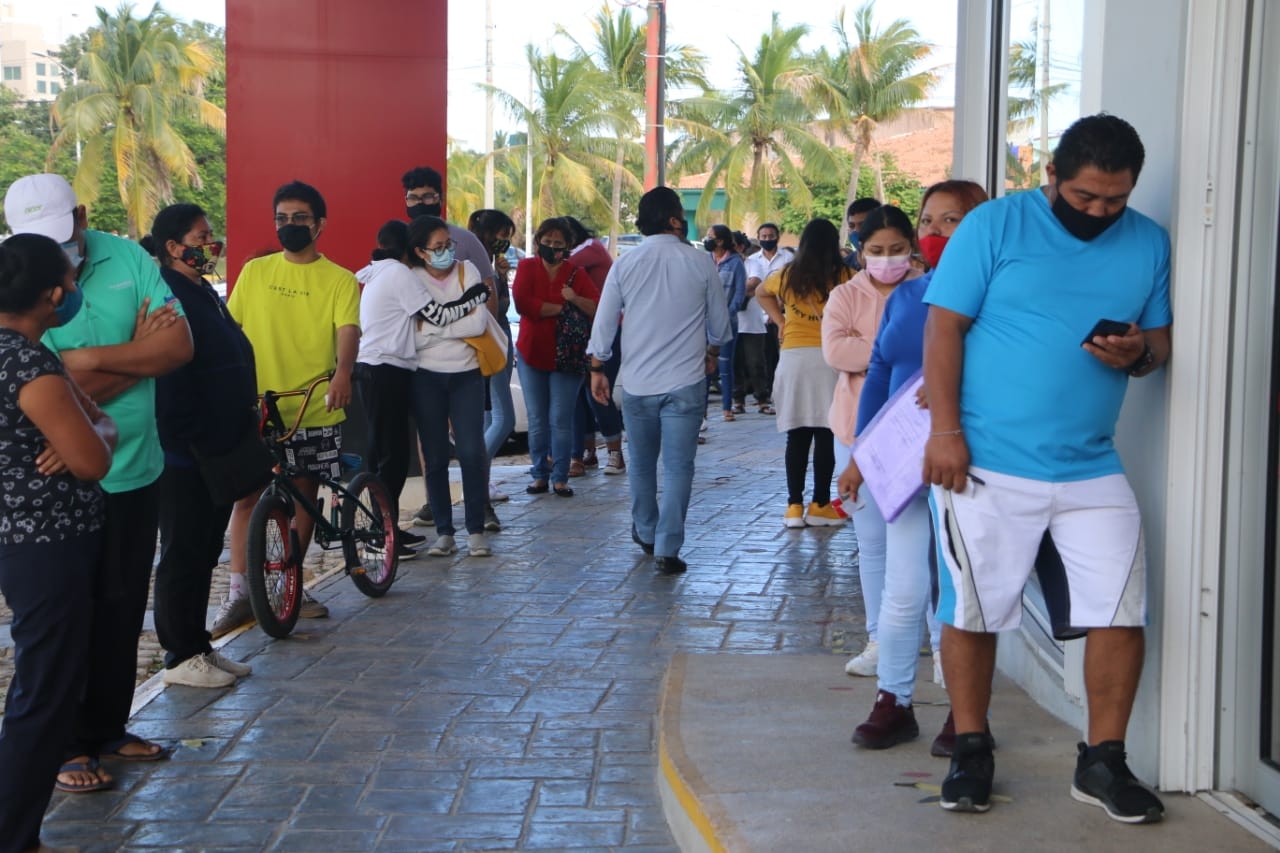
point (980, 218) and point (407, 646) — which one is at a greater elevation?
point (980, 218)

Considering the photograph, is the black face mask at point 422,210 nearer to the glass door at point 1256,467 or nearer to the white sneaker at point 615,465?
the white sneaker at point 615,465

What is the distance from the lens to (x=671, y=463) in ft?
28.7

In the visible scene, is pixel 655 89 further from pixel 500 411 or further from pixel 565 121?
pixel 565 121

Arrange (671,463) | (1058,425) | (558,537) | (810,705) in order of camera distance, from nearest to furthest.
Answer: (1058,425)
(810,705)
(671,463)
(558,537)

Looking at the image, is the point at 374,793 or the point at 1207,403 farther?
the point at 374,793

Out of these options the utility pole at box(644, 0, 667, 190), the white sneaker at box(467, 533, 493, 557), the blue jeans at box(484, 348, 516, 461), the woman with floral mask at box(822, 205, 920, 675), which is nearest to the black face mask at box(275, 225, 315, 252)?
the white sneaker at box(467, 533, 493, 557)

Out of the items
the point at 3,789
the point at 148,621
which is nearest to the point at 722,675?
the point at 3,789

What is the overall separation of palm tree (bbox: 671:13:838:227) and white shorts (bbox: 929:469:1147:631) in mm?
44001

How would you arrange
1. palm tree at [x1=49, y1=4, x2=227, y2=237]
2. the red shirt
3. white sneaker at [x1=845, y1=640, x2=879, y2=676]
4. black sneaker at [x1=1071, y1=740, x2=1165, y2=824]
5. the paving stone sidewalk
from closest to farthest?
black sneaker at [x1=1071, y1=740, x2=1165, y2=824] → the paving stone sidewalk → white sneaker at [x1=845, y1=640, x2=879, y2=676] → the red shirt → palm tree at [x1=49, y1=4, x2=227, y2=237]

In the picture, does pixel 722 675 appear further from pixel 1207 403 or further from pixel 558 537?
pixel 558 537

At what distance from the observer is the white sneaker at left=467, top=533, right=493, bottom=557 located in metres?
9.16

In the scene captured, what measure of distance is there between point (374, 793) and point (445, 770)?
0.31m

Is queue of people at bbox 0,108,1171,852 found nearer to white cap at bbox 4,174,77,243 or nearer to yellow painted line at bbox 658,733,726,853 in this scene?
white cap at bbox 4,174,77,243

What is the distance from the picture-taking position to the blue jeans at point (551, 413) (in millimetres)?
11678
